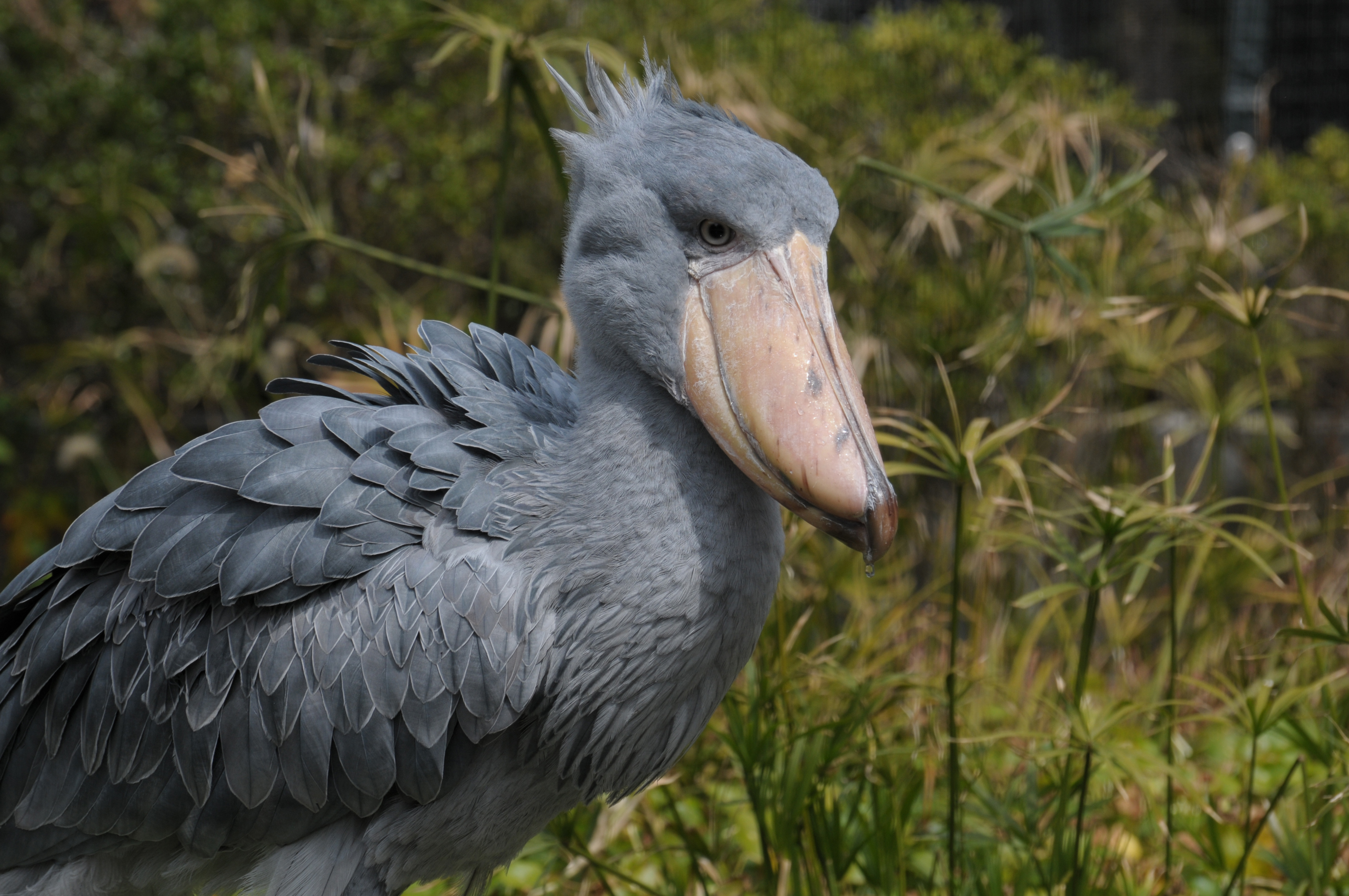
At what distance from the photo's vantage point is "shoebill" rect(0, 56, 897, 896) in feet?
5.10

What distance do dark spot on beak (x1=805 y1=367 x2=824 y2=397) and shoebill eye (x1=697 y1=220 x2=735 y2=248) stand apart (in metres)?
0.23

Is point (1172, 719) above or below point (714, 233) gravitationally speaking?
below

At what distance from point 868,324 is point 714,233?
7.89 feet

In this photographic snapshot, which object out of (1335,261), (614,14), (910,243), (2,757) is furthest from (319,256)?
(1335,261)

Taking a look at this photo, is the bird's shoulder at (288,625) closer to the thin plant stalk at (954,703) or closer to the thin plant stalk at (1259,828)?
the thin plant stalk at (954,703)

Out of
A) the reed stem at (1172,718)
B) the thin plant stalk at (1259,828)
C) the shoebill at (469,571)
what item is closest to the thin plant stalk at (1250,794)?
A: the thin plant stalk at (1259,828)

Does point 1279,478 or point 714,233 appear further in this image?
point 1279,478

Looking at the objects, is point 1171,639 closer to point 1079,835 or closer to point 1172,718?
point 1172,718

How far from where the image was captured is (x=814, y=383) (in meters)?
1.50

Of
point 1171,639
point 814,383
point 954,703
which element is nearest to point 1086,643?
point 954,703

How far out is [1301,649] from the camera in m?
1.98

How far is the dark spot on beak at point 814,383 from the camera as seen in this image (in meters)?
1.49

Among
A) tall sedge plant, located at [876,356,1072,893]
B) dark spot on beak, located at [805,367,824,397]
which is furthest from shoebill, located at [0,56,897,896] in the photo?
tall sedge plant, located at [876,356,1072,893]

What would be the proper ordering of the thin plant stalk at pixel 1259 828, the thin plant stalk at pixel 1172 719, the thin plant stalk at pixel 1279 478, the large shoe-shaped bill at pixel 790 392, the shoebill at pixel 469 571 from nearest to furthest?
the large shoe-shaped bill at pixel 790 392 < the shoebill at pixel 469 571 < the thin plant stalk at pixel 1259 828 < the thin plant stalk at pixel 1279 478 < the thin plant stalk at pixel 1172 719
